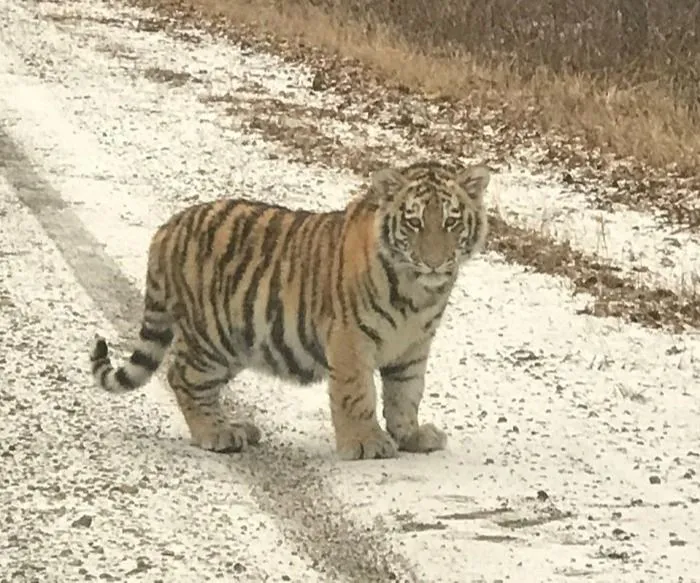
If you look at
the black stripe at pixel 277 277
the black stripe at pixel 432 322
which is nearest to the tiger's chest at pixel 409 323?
the black stripe at pixel 432 322

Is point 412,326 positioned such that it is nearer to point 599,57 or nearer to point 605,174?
point 605,174

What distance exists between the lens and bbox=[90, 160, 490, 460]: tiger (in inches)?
246

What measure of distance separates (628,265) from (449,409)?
294cm

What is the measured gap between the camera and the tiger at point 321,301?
626 cm

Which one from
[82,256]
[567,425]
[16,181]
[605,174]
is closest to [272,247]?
[567,425]

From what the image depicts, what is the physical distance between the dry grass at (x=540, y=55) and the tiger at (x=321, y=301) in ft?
19.4

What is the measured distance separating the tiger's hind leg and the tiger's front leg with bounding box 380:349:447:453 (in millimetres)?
526

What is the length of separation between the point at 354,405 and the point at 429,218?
29.0 inches

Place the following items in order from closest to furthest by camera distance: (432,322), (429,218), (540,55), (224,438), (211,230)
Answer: (429,218) → (432,322) → (224,438) → (211,230) → (540,55)

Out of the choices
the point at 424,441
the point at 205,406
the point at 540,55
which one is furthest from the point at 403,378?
the point at 540,55

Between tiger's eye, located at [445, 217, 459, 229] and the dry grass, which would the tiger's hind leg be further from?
the dry grass

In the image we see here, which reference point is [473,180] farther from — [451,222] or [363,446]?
[363,446]

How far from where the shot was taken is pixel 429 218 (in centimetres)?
619

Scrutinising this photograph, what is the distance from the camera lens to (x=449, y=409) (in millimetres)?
7125
